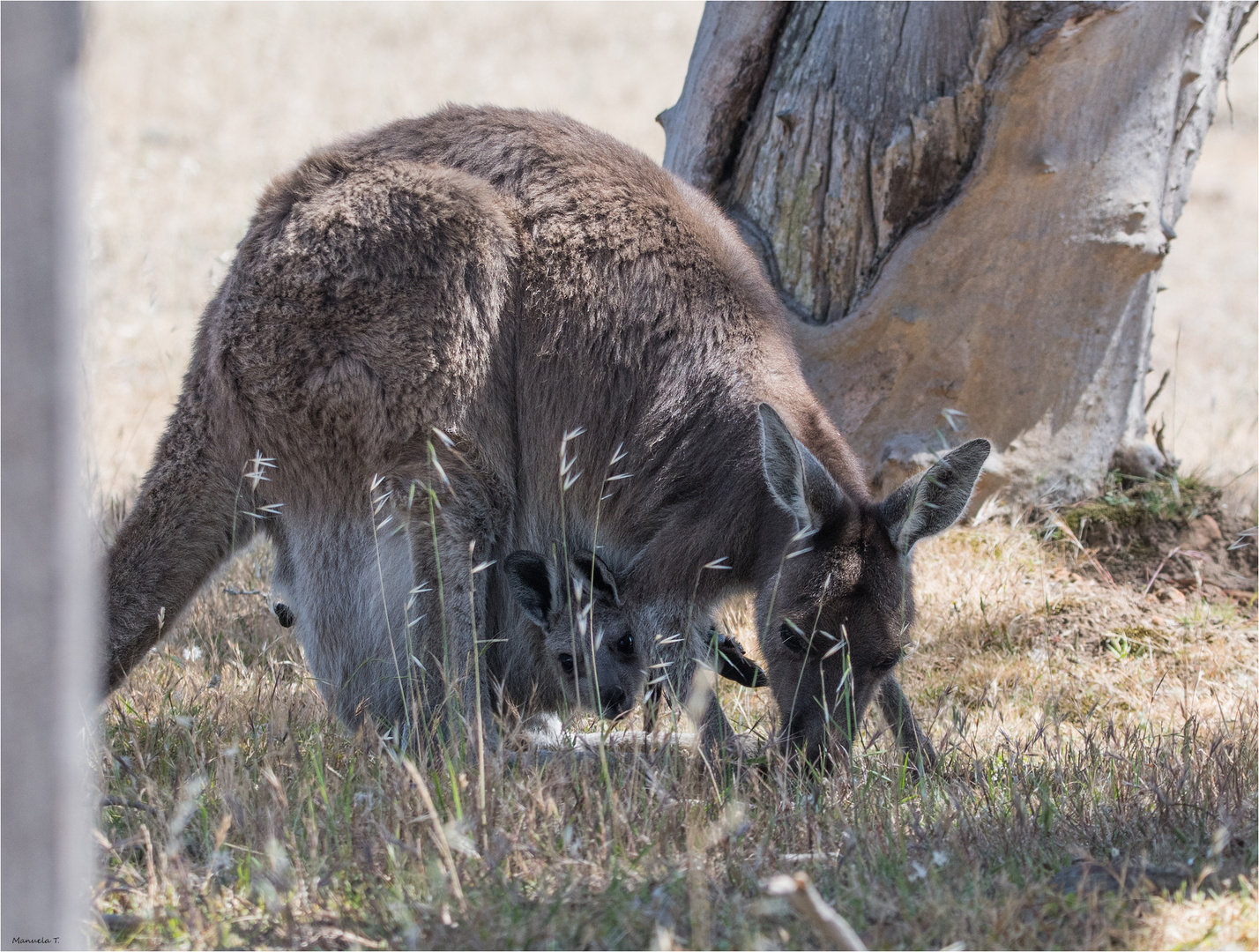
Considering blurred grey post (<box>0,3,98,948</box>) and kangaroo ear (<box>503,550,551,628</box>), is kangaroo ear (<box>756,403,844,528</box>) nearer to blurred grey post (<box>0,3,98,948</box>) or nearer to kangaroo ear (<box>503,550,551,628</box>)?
kangaroo ear (<box>503,550,551,628</box>)

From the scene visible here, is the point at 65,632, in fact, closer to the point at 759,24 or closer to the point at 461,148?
the point at 461,148

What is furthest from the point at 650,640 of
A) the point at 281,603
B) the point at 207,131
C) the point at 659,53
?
the point at 659,53

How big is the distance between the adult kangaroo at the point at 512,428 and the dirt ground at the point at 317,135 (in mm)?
1032

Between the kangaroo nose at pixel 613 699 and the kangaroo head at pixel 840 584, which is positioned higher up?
the kangaroo head at pixel 840 584

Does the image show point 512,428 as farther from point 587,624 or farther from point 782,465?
point 782,465

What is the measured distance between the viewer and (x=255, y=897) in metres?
2.53

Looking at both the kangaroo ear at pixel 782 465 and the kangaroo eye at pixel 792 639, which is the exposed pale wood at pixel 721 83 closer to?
the kangaroo ear at pixel 782 465

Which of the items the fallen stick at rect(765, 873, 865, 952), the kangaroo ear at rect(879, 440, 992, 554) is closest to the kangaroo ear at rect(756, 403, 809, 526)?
the kangaroo ear at rect(879, 440, 992, 554)

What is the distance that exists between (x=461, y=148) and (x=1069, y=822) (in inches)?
116

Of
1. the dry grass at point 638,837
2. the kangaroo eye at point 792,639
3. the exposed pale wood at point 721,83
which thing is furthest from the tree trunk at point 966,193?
the kangaroo eye at point 792,639

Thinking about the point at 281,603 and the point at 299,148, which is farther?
the point at 299,148

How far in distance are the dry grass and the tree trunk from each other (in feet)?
5.19

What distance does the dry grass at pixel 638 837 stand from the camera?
2.37 m

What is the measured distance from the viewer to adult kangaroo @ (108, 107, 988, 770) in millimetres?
3535
